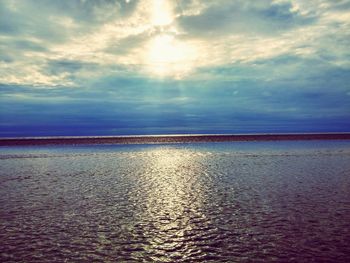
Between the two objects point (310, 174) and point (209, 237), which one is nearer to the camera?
point (209, 237)

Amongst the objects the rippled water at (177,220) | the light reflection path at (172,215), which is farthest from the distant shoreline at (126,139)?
the light reflection path at (172,215)

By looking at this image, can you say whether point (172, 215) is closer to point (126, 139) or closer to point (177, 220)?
point (177, 220)

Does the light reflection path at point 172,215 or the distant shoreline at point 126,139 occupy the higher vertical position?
the distant shoreline at point 126,139

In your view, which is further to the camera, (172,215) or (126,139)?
(126,139)

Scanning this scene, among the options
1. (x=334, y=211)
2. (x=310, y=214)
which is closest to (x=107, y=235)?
(x=310, y=214)

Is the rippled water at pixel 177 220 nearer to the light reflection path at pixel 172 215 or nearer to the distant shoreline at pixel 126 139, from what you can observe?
the light reflection path at pixel 172 215

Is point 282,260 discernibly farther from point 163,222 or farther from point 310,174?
point 310,174

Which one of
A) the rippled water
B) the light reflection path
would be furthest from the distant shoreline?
the light reflection path

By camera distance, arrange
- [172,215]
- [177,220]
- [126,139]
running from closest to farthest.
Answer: [177,220]
[172,215]
[126,139]

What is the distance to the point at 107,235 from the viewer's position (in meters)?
11.0

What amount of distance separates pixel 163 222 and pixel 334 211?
788 centimetres

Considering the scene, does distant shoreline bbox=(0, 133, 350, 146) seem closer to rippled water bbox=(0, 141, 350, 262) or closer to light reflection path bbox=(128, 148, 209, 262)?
rippled water bbox=(0, 141, 350, 262)

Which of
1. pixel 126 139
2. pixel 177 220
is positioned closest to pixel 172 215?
→ pixel 177 220

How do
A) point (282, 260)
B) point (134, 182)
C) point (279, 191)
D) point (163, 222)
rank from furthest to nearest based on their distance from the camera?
1. point (134, 182)
2. point (279, 191)
3. point (163, 222)
4. point (282, 260)
